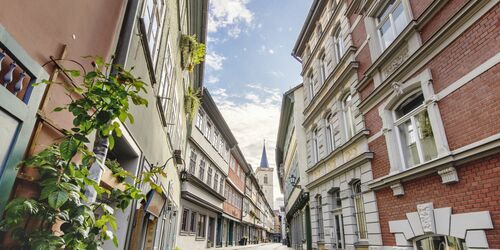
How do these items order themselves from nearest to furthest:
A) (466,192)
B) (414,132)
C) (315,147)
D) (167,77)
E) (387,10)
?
1. (466,192)
2. (414,132)
3. (167,77)
4. (387,10)
5. (315,147)

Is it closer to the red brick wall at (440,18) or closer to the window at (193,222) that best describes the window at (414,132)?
the red brick wall at (440,18)

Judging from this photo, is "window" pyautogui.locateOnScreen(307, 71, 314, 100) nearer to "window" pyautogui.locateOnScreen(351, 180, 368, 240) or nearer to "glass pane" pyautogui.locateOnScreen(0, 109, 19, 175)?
"window" pyautogui.locateOnScreen(351, 180, 368, 240)

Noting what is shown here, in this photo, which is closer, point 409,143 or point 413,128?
point 413,128

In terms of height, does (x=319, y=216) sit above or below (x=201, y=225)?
above

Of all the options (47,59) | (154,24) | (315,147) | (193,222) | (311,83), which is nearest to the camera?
(47,59)

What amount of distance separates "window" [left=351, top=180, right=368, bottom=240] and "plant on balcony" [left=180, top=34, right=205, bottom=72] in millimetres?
7589

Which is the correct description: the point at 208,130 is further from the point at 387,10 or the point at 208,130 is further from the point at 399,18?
the point at 399,18

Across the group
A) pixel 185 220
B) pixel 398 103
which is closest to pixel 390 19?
pixel 398 103

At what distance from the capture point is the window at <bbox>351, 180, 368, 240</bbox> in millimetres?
8844

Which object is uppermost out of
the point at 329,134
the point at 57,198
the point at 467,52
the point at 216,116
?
the point at 216,116

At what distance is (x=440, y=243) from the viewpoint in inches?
223

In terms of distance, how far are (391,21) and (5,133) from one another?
9.20 m

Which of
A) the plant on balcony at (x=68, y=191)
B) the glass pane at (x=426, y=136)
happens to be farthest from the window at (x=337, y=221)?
the plant on balcony at (x=68, y=191)

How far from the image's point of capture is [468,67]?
5.36 metres
